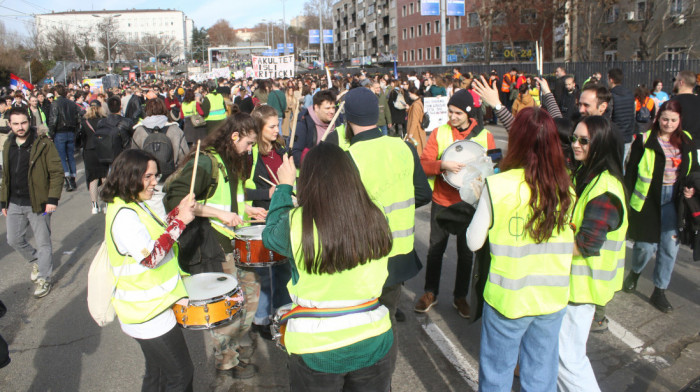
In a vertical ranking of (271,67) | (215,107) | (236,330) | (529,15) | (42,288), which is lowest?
(42,288)

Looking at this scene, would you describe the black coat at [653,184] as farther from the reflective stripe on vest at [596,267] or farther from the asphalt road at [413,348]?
the reflective stripe on vest at [596,267]

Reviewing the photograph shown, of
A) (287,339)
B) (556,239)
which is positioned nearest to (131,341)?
(287,339)

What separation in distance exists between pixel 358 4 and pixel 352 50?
8186 mm

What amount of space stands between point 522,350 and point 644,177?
280 centimetres

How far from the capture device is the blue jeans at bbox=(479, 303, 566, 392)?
283cm

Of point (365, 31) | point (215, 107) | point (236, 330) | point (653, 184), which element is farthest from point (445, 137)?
point (365, 31)

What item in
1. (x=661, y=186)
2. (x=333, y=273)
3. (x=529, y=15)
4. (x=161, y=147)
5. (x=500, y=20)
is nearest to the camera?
(x=333, y=273)

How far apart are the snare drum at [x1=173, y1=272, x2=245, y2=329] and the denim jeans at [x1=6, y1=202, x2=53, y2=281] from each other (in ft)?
11.1

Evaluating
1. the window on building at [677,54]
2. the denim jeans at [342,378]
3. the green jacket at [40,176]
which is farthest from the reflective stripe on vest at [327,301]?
the window on building at [677,54]

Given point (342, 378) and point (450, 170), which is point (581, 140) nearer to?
point (450, 170)

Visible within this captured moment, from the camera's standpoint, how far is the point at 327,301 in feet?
7.56

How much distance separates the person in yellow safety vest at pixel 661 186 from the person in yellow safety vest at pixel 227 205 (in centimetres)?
343

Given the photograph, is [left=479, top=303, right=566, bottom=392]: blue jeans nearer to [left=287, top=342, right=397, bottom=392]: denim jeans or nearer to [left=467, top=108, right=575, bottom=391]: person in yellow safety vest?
[left=467, top=108, right=575, bottom=391]: person in yellow safety vest

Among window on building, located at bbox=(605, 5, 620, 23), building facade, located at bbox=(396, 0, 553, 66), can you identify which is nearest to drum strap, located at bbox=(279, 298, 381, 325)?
building facade, located at bbox=(396, 0, 553, 66)
